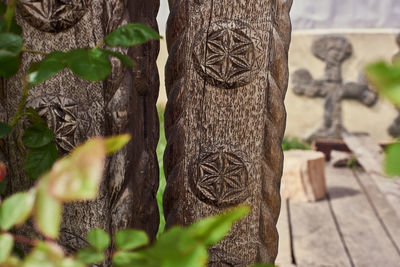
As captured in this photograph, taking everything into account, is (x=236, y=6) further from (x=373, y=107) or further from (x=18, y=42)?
(x=373, y=107)

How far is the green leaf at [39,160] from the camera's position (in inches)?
28.3

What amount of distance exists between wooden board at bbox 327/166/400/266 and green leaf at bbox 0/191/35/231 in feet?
7.67

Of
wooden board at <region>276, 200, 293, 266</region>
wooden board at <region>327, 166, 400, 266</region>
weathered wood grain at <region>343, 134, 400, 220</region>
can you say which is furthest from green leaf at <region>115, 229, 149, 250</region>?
wooden board at <region>327, 166, 400, 266</region>

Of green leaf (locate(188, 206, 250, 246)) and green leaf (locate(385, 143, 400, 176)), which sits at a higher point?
green leaf (locate(385, 143, 400, 176))

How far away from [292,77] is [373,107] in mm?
979

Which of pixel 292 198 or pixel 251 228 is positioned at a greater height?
pixel 251 228

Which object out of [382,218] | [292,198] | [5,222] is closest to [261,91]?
[5,222]

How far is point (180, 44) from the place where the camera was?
2.82 ft

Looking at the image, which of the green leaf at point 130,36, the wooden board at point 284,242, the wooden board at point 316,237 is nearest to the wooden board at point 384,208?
the wooden board at point 316,237

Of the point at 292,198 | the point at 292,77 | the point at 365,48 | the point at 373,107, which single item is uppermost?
the point at 365,48

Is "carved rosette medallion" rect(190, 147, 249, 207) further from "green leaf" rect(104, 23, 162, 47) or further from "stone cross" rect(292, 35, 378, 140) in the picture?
"stone cross" rect(292, 35, 378, 140)

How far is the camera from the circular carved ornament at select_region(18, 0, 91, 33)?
76 cm

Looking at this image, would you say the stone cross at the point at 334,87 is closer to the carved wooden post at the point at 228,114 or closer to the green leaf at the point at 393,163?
the carved wooden post at the point at 228,114

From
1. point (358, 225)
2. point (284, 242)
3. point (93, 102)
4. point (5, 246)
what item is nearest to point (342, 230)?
point (358, 225)
